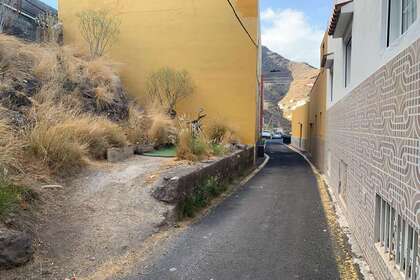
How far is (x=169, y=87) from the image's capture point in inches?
667

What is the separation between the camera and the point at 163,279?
457 cm

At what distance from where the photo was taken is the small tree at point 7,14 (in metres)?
12.6

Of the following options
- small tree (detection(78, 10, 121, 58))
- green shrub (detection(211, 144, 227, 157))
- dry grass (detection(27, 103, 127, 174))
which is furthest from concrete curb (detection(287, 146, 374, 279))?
small tree (detection(78, 10, 121, 58))

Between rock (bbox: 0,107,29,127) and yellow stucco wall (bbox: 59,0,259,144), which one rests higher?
yellow stucco wall (bbox: 59,0,259,144)

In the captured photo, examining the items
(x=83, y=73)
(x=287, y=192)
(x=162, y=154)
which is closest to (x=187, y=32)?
(x=83, y=73)

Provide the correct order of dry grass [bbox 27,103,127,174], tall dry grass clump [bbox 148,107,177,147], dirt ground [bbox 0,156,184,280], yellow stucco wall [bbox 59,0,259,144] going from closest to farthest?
dirt ground [bbox 0,156,184,280] < dry grass [bbox 27,103,127,174] < tall dry grass clump [bbox 148,107,177,147] < yellow stucco wall [bbox 59,0,259,144]

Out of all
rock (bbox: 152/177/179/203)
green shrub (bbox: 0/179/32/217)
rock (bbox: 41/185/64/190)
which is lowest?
rock (bbox: 152/177/179/203)

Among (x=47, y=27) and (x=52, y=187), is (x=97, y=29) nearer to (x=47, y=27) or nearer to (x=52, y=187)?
(x=47, y=27)

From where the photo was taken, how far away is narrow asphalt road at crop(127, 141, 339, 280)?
4824mm

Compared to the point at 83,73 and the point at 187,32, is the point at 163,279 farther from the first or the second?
the point at 187,32

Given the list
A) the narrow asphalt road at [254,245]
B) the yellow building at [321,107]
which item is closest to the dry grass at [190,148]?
the narrow asphalt road at [254,245]

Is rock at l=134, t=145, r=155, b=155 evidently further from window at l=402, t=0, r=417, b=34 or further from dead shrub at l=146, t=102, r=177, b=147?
window at l=402, t=0, r=417, b=34

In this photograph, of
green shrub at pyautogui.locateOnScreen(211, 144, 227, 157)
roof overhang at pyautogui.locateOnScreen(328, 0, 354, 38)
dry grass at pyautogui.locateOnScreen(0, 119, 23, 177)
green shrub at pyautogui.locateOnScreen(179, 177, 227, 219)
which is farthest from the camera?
green shrub at pyautogui.locateOnScreen(211, 144, 227, 157)

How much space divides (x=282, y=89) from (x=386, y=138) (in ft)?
307
